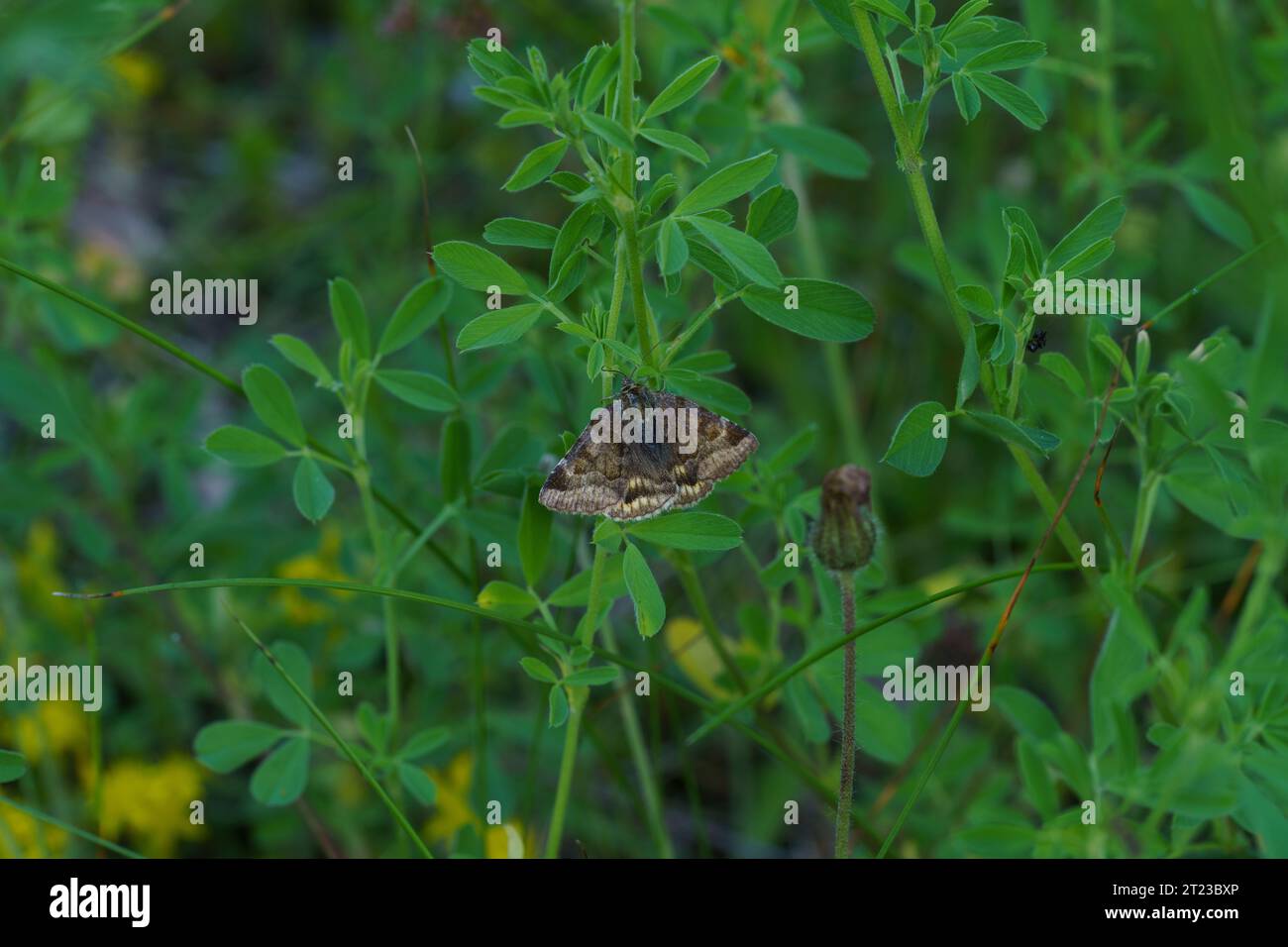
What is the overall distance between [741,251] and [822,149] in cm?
86

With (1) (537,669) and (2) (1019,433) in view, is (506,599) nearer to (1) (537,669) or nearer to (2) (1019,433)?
(1) (537,669)

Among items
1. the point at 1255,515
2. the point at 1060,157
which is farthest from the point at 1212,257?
the point at 1255,515

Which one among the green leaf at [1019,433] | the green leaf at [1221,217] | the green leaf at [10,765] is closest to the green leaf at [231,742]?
the green leaf at [10,765]

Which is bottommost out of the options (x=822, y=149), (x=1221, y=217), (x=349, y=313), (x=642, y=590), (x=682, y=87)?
(x=642, y=590)

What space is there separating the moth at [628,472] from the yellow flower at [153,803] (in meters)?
1.50

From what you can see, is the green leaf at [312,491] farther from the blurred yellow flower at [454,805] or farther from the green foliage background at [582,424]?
the blurred yellow flower at [454,805]

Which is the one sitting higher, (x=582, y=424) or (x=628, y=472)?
(x=582, y=424)

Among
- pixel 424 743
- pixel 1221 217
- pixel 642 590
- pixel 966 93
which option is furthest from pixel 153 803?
pixel 1221 217

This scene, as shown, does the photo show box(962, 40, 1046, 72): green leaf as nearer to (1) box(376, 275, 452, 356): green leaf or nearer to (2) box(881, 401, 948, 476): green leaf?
(2) box(881, 401, 948, 476): green leaf

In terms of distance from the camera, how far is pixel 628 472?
160 cm

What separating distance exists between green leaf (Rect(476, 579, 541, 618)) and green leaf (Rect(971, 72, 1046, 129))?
956mm

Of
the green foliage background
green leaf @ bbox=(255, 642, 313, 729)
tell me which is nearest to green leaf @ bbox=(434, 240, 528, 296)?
the green foliage background

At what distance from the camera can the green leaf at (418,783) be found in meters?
1.94
